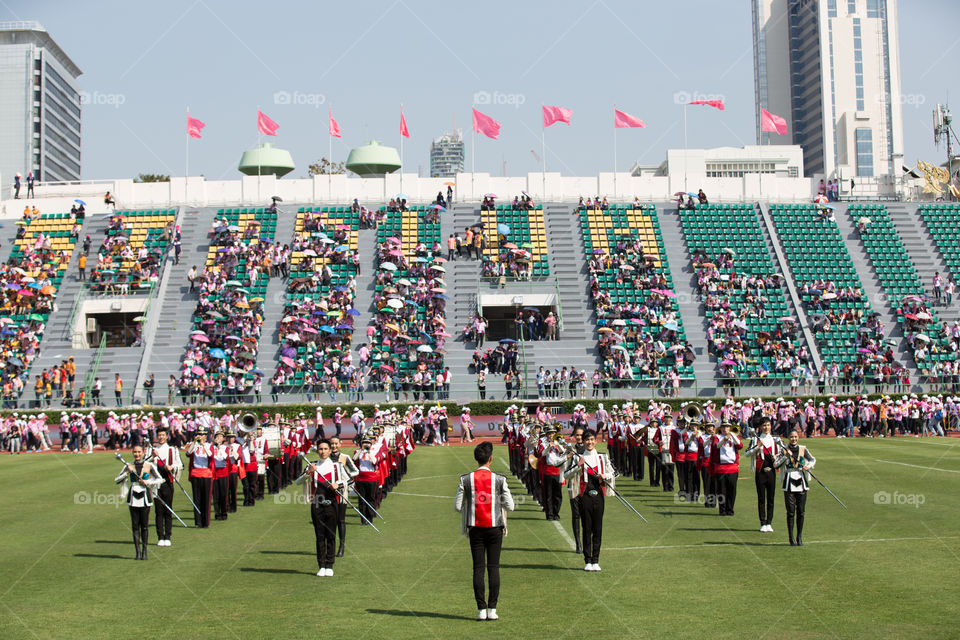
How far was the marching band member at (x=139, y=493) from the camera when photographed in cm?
1552

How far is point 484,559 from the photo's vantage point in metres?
11.4

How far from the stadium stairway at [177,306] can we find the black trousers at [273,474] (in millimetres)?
22270

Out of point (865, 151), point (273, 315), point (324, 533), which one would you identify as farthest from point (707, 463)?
point (865, 151)

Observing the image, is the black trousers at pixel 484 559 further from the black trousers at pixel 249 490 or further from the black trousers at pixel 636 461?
the black trousers at pixel 636 461

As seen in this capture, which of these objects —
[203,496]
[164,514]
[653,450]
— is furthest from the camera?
[653,450]

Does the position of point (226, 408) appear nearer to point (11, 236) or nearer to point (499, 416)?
point (499, 416)

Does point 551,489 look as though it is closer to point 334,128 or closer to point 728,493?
point 728,493

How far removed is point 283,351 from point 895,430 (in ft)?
89.6

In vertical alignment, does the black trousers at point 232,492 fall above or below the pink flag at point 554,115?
below

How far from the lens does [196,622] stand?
1112 cm

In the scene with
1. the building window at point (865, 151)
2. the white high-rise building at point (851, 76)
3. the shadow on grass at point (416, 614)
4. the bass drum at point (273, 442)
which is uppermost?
the white high-rise building at point (851, 76)

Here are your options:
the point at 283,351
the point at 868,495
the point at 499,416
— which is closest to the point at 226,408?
the point at 283,351

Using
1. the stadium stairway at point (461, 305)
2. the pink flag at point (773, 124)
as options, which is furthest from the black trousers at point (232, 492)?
the pink flag at point (773, 124)

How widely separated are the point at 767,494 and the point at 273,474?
12.9m
